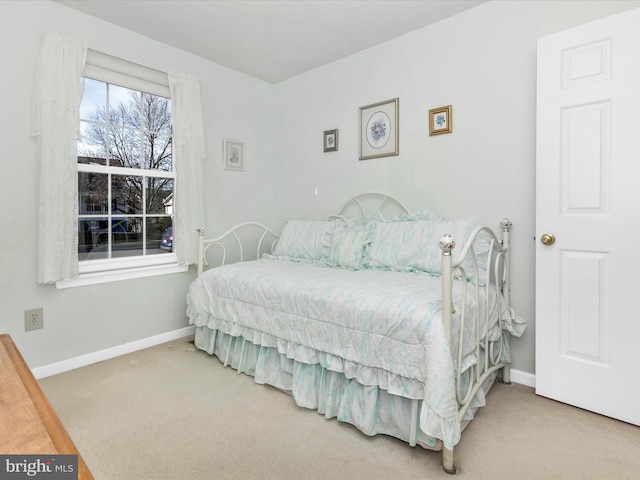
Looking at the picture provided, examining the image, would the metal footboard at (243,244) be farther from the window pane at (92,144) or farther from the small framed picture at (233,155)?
the window pane at (92,144)

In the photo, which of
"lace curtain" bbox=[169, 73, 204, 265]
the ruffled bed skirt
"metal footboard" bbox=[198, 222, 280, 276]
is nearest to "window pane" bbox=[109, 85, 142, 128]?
"lace curtain" bbox=[169, 73, 204, 265]

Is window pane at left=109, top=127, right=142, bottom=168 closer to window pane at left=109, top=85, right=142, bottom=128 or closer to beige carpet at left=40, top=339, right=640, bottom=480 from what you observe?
window pane at left=109, top=85, right=142, bottom=128

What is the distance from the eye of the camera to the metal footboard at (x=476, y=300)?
4.55ft

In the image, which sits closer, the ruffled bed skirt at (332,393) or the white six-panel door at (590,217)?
the ruffled bed skirt at (332,393)

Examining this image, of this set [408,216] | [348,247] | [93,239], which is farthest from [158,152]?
[408,216]

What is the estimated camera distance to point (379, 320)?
157 cm

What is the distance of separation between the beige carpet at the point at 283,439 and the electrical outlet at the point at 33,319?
38 cm

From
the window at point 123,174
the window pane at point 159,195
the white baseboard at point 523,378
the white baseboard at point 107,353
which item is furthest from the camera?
the window pane at point 159,195

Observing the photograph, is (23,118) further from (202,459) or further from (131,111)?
(202,459)

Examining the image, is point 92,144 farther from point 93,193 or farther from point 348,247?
point 348,247

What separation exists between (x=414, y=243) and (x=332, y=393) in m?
1.02

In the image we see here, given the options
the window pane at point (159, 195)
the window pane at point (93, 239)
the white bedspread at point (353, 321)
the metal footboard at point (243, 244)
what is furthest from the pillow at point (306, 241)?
the window pane at point (93, 239)

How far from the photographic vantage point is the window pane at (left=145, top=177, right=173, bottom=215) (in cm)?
284

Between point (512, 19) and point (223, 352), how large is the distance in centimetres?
→ 274
